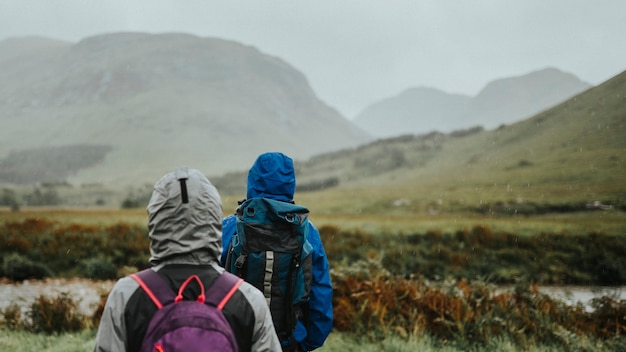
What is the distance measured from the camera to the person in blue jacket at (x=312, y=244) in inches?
129

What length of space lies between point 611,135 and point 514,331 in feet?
137

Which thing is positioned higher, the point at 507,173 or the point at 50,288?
the point at 507,173

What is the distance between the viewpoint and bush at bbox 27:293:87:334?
7.71 m

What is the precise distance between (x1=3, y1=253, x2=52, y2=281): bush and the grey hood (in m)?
17.0

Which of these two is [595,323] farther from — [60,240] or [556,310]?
[60,240]

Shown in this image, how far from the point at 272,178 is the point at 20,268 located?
54.2 ft

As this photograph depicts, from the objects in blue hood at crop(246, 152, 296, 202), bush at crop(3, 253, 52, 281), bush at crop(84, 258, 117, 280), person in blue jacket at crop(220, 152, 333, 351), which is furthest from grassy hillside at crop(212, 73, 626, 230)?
blue hood at crop(246, 152, 296, 202)

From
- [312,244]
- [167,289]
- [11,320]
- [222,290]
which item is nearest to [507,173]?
[11,320]

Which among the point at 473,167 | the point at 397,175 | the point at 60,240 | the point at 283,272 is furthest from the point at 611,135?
the point at 283,272

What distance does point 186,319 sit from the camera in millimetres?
1785

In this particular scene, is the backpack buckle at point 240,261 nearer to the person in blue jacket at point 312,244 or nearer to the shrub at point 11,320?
the person in blue jacket at point 312,244

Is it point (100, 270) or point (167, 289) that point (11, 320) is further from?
point (100, 270)

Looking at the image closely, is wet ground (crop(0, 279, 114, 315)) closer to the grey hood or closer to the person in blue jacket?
the person in blue jacket

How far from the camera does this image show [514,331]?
23.0 feet
